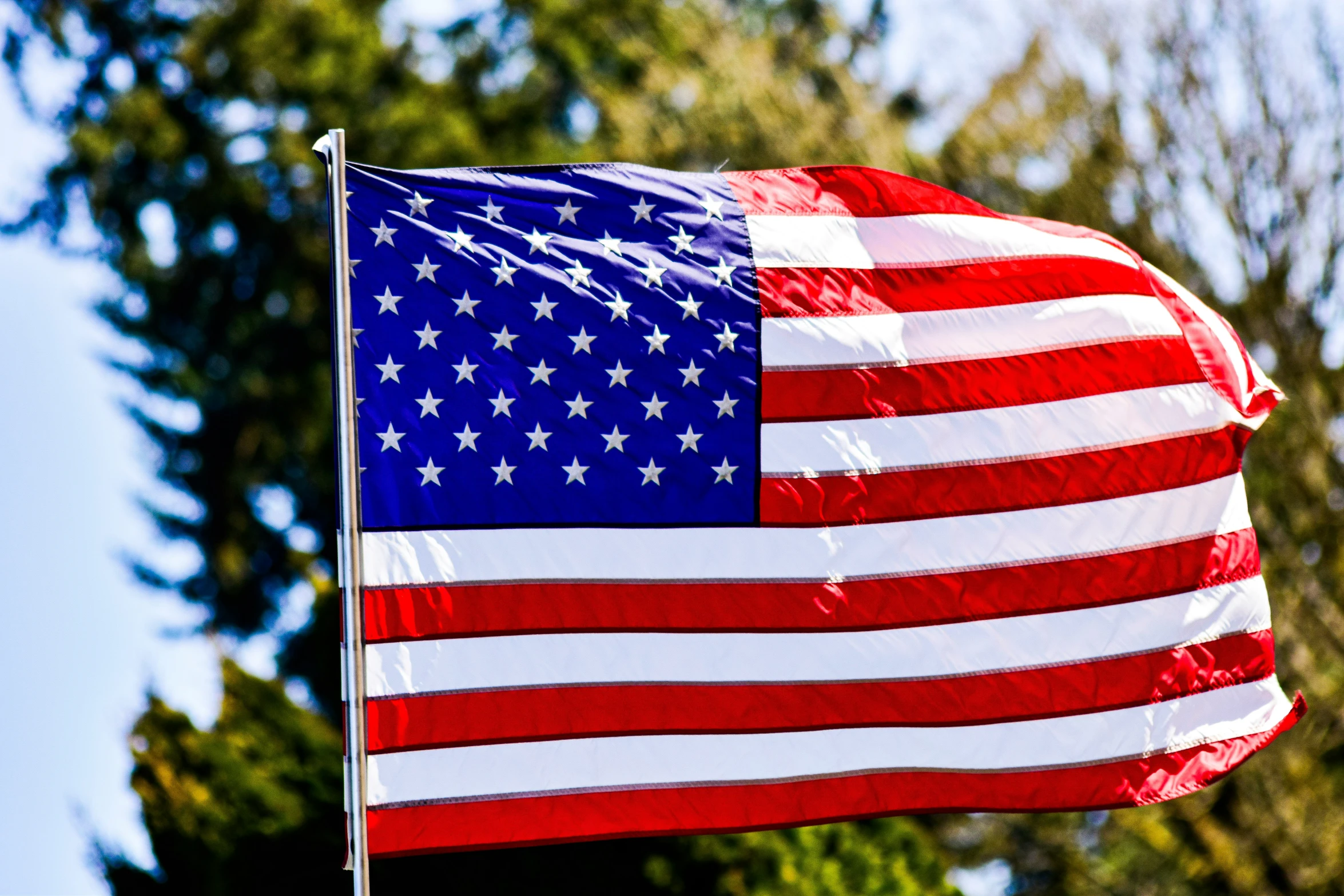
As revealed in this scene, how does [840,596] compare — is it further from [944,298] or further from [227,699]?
[227,699]

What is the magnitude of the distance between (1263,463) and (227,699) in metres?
10.0

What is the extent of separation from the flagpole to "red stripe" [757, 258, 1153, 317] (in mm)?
1503

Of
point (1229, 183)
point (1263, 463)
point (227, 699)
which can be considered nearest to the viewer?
point (227, 699)

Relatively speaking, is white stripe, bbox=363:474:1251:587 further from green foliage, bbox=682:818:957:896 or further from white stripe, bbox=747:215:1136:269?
green foliage, bbox=682:818:957:896

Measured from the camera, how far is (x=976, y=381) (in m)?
5.43

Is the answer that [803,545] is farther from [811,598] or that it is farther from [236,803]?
[236,803]

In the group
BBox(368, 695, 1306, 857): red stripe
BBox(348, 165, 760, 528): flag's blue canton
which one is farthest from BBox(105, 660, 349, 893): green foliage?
BBox(348, 165, 760, 528): flag's blue canton

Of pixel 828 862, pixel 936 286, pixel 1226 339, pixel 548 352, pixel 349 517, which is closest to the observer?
pixel 349 517

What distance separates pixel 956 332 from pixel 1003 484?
0.59m

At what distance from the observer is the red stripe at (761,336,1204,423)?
527cm

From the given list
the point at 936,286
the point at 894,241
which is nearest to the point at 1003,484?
the point at 936,286

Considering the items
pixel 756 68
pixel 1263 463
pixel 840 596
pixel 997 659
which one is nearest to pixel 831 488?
pixel 840 596

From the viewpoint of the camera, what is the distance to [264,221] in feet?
80.6

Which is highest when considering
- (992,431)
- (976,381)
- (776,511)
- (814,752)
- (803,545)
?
(976,381)
